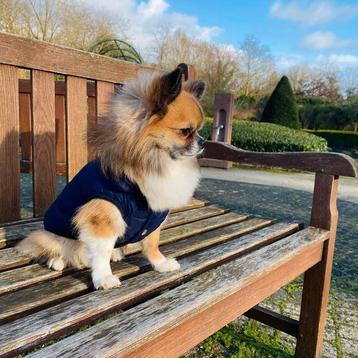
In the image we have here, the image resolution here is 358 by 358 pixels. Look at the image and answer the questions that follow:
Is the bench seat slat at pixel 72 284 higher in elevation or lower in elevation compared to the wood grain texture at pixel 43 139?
lower

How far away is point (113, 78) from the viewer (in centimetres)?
228

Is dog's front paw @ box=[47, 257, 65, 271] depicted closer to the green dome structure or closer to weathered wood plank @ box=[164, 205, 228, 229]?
weathered wood plank @ box=[164, 205, 228, 229]

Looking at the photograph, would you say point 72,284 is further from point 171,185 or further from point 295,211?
point 295,211

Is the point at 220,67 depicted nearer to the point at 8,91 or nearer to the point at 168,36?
the point at 168,36

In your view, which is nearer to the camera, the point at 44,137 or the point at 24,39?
the point at 24,39

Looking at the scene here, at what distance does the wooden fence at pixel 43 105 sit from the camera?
1.80 metres

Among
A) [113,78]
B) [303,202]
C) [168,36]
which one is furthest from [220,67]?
[113,78]

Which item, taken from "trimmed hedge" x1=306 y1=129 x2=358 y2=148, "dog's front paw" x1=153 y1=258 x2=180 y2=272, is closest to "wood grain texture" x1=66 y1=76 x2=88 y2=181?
"dog's front paw" x1=153 y1=258 x2=180 y2=272

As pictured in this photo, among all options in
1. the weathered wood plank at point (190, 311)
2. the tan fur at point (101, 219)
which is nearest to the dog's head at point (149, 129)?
the tan fur at point (101, 219)

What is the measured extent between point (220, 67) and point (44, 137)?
20.0 m

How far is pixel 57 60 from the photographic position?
1.94 meters

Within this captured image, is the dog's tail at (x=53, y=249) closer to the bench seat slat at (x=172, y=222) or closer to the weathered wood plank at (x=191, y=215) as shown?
the bench seat slat at (x=172, y=222)

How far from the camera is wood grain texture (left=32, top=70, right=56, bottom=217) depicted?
1.93 metres

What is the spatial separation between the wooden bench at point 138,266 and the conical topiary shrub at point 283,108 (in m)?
15.0
